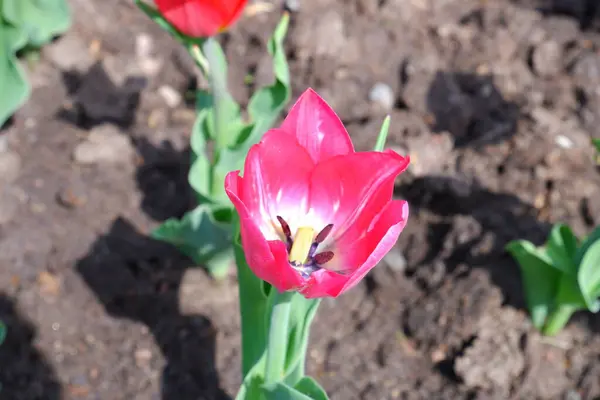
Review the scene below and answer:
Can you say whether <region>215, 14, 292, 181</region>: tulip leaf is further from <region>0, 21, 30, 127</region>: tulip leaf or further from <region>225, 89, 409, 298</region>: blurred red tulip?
<region>0, 21, 30, 127</region>: tulip leaf

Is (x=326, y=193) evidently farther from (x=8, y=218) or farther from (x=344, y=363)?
(x=8, y=218)

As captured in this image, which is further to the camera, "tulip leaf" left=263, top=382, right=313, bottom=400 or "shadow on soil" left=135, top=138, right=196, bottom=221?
"shadow on soil" left=135, top=138, right=196, bottom=221

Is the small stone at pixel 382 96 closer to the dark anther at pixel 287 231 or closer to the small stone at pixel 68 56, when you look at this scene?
the small stone at pixel 68 56

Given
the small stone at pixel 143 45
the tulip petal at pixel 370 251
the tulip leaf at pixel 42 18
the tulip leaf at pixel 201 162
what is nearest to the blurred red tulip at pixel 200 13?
the tulip leaf at pixel 201 162

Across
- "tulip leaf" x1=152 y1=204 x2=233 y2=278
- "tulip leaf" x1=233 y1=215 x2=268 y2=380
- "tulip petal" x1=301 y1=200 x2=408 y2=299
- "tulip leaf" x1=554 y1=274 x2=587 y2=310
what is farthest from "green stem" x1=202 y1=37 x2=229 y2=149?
"tulip leaf" x1=554 y1=274 x2=587 y2=310

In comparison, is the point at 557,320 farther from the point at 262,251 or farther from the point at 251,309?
the point at 262,251

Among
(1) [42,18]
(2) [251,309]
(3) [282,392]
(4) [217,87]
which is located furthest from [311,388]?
(1) [42,18]
